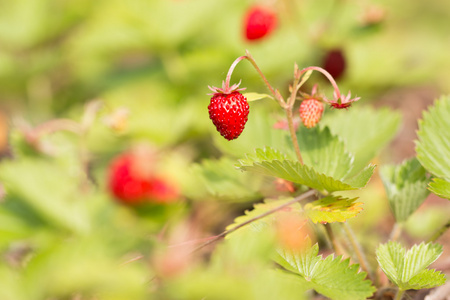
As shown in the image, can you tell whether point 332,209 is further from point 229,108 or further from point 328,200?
point 229,108

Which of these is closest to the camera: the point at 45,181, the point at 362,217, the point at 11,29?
the point at 45,181

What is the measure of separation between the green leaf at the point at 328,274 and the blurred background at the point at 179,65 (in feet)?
2.79

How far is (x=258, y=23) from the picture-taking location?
1942 mm

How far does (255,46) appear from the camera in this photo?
227 cm

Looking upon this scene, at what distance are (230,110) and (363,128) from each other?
0.41m

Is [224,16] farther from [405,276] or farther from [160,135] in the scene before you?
[405,276]

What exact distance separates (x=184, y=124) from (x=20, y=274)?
1.27 m

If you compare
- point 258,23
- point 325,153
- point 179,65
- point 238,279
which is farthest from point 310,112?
point 179,65

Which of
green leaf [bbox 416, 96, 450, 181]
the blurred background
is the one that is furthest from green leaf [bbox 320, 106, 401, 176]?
the blurred background

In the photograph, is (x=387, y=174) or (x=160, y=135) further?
(x=160, y=135)

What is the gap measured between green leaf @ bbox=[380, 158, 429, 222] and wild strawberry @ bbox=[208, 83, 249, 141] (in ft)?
1.19

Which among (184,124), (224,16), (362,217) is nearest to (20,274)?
(362,217)

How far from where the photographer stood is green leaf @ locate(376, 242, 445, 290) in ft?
2.60

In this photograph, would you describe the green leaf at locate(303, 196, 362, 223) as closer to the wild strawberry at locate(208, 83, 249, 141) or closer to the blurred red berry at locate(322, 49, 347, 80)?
the wild strawberry at locate(208, 83, 249, 141)
